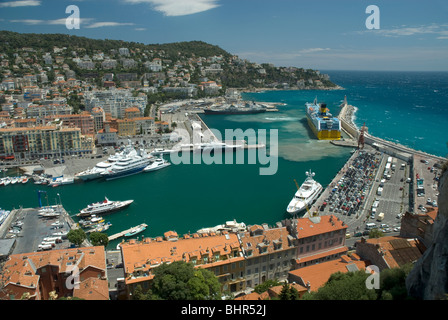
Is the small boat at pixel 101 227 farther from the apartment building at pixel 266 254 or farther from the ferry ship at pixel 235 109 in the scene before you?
the ferry ship at pixel 235 109

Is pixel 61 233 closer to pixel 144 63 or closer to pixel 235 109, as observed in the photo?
pixel 235 109

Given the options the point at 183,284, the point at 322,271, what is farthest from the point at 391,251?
the point at 183,284

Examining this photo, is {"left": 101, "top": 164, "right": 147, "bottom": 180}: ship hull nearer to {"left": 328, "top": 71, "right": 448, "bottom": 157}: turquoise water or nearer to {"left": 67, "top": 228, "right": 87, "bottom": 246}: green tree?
{"left": 67, "top": 228, "right": 87, "bottom": 246}: green tree

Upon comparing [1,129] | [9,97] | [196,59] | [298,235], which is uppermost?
[196,59]

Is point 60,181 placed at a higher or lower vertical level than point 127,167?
lower

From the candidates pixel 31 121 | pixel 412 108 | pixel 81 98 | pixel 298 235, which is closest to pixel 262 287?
pixel 298 235

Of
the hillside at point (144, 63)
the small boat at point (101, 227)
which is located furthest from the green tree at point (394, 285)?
the hillside at point (144, 63)

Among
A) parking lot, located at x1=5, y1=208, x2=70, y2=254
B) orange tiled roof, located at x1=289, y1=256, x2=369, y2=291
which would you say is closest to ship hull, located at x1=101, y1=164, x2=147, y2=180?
parking lot, located at x1=5, y1=208, x2=70, y2=254

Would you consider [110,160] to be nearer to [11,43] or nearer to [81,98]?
[81,98]
